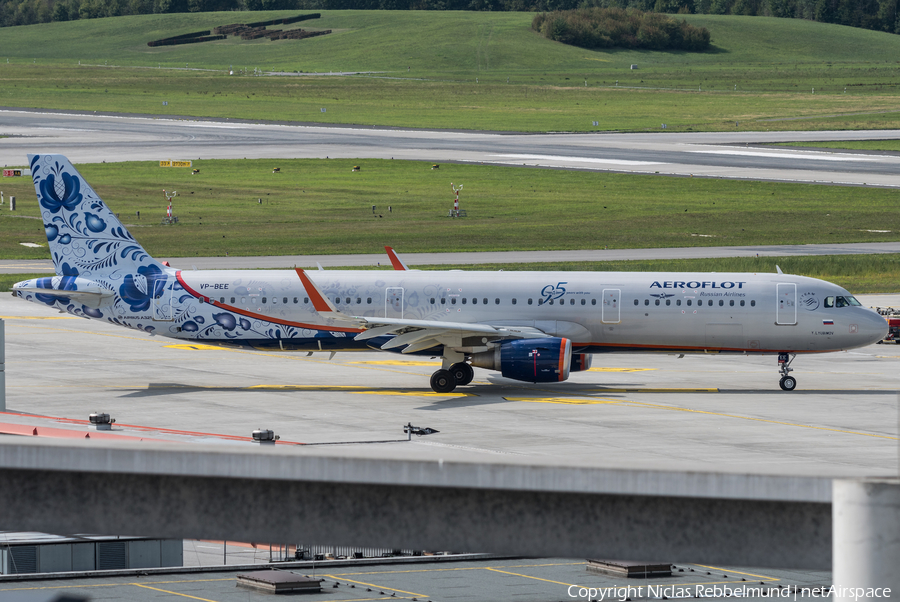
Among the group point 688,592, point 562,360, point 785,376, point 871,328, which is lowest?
point 688,592

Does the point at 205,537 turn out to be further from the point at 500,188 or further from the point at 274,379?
the point at 500,188

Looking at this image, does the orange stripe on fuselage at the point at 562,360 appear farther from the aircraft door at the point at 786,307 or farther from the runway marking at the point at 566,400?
the aircraft door at the point at 786,307

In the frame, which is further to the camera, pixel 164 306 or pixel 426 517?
pixel 164 306

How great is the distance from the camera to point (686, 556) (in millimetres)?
11250

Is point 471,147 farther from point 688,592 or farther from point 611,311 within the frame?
point 688,592

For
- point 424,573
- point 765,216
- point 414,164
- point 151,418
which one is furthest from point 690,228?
point 424,573

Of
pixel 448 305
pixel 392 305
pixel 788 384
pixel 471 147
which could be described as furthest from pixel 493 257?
pixel 471 147

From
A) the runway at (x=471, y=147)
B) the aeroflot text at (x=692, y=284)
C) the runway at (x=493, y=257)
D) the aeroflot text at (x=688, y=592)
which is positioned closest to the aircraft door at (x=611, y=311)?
the aeroflot text at (x=692, y=284)

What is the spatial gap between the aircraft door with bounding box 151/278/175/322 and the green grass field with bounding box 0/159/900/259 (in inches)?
1420

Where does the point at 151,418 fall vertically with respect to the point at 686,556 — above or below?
below

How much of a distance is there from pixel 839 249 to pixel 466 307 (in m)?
45.3

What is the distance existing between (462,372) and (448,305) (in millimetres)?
2547

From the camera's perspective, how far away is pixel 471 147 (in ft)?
438

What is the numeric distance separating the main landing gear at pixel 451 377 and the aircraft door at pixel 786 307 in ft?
37.5
